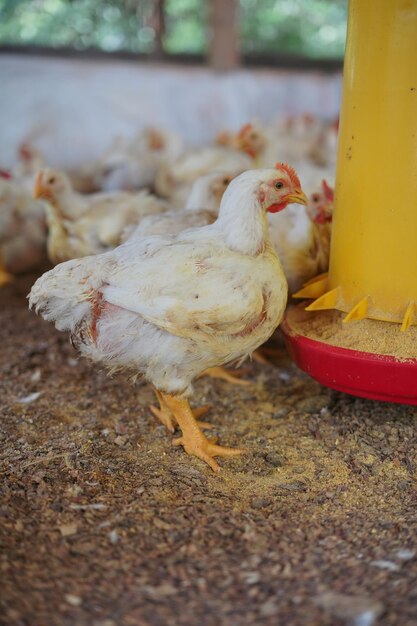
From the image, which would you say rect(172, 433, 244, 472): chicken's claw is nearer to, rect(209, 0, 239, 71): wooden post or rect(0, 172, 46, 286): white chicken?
rect(0, 172, 46, 286): white chicken

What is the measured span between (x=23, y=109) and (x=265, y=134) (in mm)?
2129

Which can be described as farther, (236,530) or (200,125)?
(200,125)

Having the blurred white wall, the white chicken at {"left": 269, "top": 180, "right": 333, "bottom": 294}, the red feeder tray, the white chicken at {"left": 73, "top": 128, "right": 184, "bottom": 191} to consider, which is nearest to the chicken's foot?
the white chicken at {"left": 269, "top": 180, "right": 333, "bottom": 294}

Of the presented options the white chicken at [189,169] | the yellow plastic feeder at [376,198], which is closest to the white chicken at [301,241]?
the yellow plastic feeder at [376,198]

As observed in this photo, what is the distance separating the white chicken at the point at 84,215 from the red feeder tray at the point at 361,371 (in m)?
1.55

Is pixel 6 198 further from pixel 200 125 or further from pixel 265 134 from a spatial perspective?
pixel 200 125

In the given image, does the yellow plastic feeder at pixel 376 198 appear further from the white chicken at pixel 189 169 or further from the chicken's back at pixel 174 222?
the white chicken at pixel 189 169

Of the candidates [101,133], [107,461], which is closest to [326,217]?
[107,461]

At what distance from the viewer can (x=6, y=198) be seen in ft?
14.2

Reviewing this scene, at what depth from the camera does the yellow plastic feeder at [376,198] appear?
85.3 inches

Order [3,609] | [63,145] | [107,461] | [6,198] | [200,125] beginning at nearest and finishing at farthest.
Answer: [3,609]
[107,461]
[6,198]
[63,145]
[200,125]

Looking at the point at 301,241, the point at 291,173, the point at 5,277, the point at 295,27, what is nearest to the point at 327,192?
the point at 301,241

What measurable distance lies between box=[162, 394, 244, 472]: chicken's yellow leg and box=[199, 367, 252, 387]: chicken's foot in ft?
1.96

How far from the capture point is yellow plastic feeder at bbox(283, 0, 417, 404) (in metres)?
2.17
